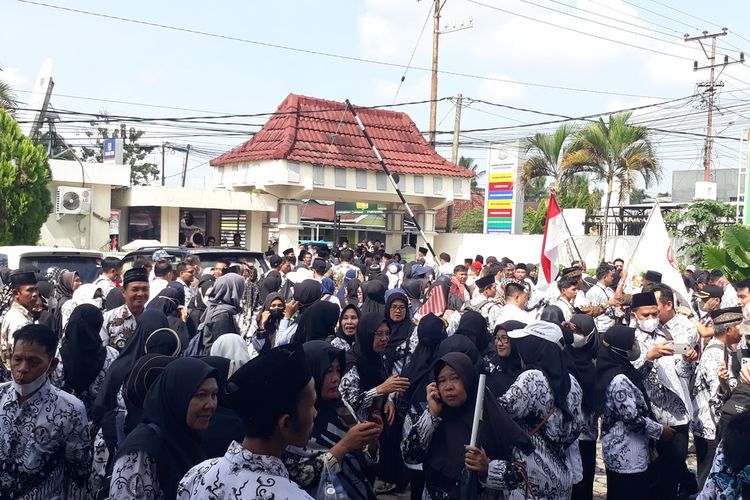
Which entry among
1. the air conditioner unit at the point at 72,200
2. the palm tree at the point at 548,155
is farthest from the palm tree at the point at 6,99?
the palm tree at the point at 548,155

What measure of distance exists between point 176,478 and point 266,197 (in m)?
21.0

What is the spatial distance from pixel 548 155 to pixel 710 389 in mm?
19714

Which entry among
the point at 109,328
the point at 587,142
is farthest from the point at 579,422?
the point at 587,142

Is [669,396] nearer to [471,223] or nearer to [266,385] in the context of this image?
[266,385]

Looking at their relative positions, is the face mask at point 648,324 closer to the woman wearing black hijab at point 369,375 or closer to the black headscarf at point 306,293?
the woman wearing black hijab at point 369,375

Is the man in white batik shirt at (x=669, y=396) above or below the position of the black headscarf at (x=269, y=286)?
below

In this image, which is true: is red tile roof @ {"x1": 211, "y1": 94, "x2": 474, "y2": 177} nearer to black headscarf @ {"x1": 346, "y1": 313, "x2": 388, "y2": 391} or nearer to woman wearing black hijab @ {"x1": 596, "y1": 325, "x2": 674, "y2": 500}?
black headscarf @ {"x1": 346, "y1": 313, "x2": 388, "y2": 391}

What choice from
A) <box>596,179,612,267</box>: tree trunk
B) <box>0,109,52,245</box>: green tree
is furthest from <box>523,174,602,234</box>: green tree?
<box>0,109,52,245</box>: green tree

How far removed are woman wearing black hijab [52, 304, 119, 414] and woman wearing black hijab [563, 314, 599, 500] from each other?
309 cm

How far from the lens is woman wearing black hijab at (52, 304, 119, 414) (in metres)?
5.12

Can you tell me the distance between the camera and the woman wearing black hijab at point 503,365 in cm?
503

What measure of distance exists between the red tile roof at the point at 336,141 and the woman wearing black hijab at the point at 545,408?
54.8ft

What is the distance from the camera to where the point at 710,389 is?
5.91 metres

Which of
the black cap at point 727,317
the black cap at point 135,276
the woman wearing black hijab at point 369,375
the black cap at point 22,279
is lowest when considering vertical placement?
the woman wearing black hijab at point 369,375
